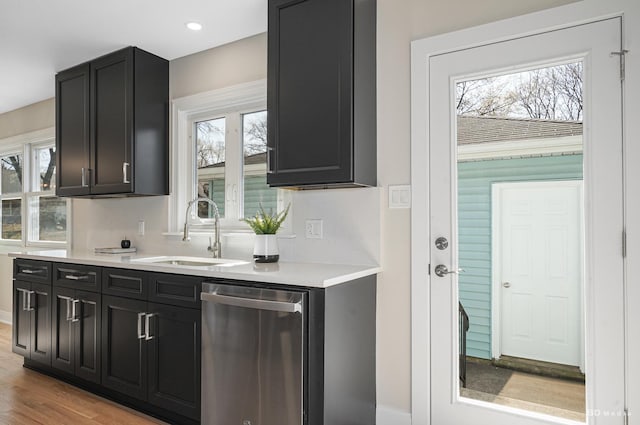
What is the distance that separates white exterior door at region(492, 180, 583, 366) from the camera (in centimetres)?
190

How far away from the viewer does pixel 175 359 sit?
2369mm

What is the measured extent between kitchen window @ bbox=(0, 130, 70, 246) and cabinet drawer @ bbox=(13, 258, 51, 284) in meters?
0.98

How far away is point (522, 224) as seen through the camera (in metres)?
2.01

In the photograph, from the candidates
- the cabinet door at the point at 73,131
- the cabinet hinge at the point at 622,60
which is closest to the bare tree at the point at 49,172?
the cabinet door at the point at 73,131

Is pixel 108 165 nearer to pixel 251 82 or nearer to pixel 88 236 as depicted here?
pixel 88 236

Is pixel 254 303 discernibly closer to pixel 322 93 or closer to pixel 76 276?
pixel 322 93

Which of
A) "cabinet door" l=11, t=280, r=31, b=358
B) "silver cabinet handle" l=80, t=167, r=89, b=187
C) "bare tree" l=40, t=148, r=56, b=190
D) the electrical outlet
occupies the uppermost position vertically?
"bare tree" l=40, t=148, r=56, b=190

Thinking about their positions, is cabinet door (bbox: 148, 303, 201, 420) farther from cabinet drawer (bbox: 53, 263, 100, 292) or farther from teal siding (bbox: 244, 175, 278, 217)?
teal siding (bbox: 244, 175, 278, 217)

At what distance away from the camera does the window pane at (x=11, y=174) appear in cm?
510

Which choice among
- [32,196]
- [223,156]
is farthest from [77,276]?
[32,196]

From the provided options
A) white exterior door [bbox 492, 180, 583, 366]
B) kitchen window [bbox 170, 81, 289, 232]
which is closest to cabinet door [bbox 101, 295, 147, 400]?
kitchen window [bbox 170, 81, 289, 232]

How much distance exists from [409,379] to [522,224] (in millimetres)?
1013

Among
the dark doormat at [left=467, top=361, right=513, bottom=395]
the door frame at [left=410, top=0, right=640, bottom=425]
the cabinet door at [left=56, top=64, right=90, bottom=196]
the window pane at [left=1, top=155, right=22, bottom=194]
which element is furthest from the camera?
the window pane at [left=1, top=155, right=22, bottom=194]

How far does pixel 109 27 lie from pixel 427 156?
2329mm
